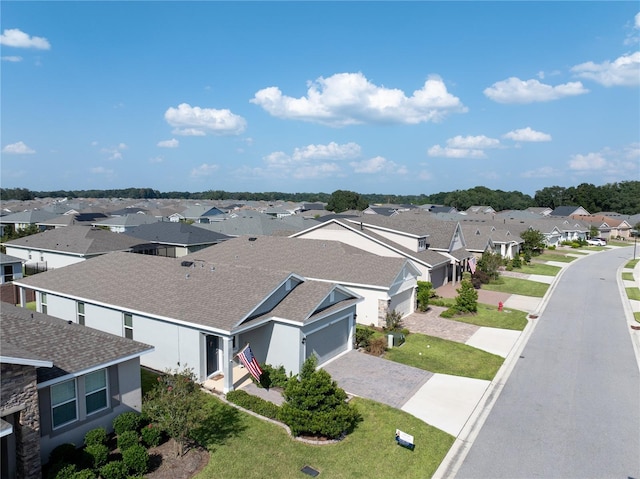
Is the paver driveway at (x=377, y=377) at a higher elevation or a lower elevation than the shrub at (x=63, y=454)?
lower

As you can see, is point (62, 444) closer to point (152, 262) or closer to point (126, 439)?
point (126, 439)

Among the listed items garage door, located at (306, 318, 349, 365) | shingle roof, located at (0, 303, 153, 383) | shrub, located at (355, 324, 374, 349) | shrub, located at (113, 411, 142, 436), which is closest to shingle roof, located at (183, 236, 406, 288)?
shrub, located at (355, 324, 374, 349)

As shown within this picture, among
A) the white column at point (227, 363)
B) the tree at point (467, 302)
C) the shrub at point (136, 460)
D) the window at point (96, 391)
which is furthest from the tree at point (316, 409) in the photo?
the tree at point (467, 302)

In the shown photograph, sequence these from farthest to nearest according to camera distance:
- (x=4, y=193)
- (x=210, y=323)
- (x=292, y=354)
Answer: (x=4, y=193) < (x=292, y=354) < (x=210, y=323)

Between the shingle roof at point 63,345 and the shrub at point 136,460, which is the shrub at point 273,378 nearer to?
the shingle roof at point 63,345

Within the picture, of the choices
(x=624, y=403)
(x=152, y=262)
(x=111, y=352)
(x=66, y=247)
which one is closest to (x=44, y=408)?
(x=111, y=352)

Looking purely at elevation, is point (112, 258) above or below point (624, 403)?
above

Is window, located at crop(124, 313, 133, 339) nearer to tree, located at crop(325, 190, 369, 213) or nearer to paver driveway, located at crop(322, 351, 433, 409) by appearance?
paver driveway, located at crop(322, 351, 433, 409)
